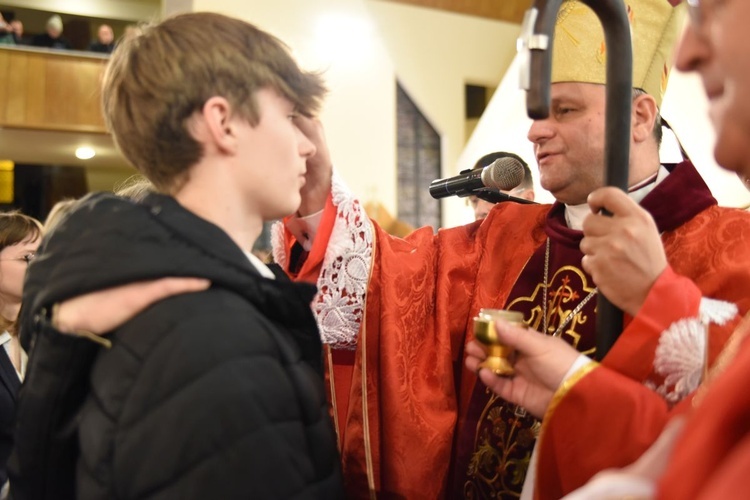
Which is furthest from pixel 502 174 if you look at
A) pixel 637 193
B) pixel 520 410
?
pixel 520 410

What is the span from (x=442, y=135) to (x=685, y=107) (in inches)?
249

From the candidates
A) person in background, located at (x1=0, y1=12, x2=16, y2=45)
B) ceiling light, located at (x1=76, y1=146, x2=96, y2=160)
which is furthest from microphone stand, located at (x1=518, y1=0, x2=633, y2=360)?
ceiling light, located at (x1=76, y1=146, x2=96, y2=160)

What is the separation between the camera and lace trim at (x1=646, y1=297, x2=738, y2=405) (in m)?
1.33

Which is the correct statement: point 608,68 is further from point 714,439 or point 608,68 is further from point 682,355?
point 714,439

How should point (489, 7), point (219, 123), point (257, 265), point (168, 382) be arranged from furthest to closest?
point (489, 7), point (257, 265), point (219, 123), point (168, 382)

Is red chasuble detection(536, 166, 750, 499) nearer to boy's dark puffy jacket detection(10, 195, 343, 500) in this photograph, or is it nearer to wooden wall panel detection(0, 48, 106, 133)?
boy's dark puffy jacket detection(10, 195, 343, 500)

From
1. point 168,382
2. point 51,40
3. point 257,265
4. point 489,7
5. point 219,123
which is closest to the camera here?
point 168,382

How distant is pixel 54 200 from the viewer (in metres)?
12.0

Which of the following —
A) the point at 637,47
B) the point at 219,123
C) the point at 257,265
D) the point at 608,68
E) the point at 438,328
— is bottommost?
the point at 438,328

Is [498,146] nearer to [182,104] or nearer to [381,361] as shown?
[381,361]

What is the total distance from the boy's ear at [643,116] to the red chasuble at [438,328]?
0.16 metres

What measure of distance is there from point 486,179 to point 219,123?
911mm

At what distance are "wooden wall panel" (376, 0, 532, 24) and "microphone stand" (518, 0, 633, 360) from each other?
31.5 feet

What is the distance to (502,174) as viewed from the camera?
1900mm
